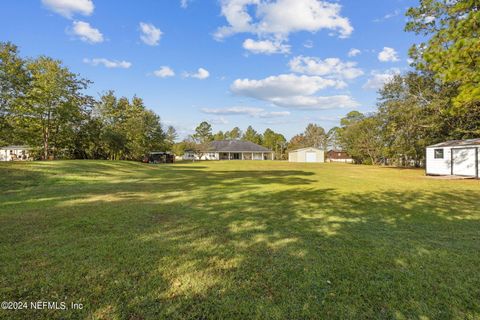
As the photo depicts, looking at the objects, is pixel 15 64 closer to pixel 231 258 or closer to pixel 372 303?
pixel 231 258

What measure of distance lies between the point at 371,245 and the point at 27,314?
171 inches

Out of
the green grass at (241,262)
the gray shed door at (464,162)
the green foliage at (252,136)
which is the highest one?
the green foliage at (252,136)

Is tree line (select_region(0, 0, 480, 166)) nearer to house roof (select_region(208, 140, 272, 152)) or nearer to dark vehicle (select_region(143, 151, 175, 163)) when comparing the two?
dark vehicle (select_region(143, 151, 175, 163))

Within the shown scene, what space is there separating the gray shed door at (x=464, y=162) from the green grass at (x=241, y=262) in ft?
40.2

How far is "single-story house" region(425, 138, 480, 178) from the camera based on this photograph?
1505 cm

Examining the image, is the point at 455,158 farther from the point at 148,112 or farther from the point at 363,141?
the point at 148,112

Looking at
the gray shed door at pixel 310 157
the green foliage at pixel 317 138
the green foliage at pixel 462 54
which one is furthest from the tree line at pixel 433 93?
the green foliage at pixel 317 138

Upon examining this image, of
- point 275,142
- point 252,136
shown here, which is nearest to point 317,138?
point 275,142

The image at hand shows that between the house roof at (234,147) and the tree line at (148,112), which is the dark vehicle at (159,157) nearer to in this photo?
the tree line at (148,112)

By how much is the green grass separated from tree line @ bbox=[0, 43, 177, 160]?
20186 mm

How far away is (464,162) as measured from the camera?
615 inches

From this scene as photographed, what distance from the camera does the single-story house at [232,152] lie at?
62.1 metres

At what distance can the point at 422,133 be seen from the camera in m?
24.3

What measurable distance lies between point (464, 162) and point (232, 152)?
49.5m
